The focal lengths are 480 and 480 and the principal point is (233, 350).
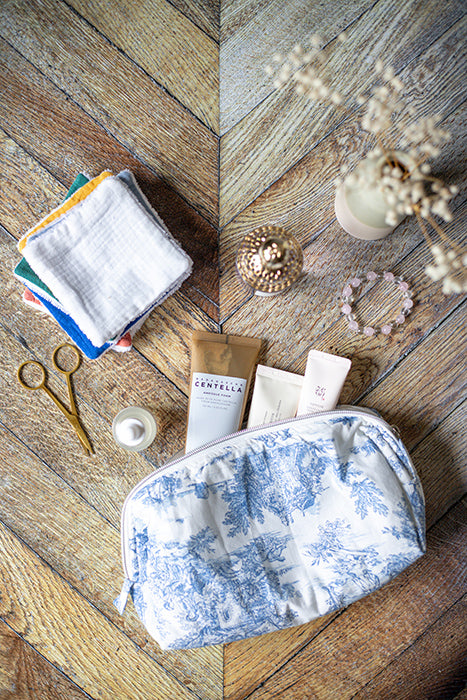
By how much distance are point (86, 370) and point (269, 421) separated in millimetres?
304

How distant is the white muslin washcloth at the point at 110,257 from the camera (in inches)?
25.8

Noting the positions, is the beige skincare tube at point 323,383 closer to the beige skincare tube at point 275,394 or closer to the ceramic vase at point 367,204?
the beige skincare tube at point 275,394

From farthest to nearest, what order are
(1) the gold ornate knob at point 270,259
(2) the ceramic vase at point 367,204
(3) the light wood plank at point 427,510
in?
(3) the light wood plank at point 427,510
(1) the gold ornate knob at point 270,259
(2) the ceramic vase at point 367,204

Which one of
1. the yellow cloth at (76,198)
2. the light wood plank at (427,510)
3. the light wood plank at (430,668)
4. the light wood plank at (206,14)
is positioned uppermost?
the light wood plank at (206,14)

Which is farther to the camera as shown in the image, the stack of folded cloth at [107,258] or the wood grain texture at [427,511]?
the wood grain texture at [427,511]

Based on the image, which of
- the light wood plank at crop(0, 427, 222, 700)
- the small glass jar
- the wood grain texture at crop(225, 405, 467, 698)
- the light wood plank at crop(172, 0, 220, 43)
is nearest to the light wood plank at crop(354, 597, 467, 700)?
the wood grain texture at crop(225, 405, 467, 698)

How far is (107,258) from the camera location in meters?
0.66

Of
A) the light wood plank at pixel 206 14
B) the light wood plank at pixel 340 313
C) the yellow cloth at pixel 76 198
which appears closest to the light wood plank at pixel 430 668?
the light wood plank at pixel 340 313

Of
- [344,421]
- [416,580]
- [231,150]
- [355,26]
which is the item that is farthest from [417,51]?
[416,580]

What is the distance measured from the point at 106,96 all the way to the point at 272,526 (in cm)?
71

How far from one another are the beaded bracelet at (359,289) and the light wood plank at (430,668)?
0.47 metres

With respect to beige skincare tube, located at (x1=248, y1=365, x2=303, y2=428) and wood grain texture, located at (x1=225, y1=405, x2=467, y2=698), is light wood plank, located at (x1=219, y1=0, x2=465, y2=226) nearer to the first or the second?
beige skincare tube, located at (x1=248, y1=365, x2=303, y2=428)

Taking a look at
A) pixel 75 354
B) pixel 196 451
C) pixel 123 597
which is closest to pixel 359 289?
pixel 196 451

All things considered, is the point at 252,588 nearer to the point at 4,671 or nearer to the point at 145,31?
the point at 4,671
